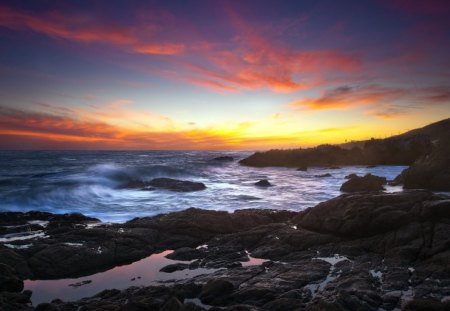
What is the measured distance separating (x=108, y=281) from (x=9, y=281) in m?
3.04

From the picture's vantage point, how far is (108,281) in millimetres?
11664

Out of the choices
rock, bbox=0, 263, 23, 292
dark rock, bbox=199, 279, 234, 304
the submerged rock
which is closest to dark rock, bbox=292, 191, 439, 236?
dark rock, bbox=199, 279, 234, 304

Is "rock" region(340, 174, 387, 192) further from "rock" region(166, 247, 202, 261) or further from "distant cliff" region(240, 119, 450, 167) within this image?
"distant cliff" region(240, 119, 450, 167)

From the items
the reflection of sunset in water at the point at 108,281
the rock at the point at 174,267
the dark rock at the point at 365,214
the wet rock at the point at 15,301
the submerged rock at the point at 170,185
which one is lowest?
the reflection of sunset in water at the point at 108,281

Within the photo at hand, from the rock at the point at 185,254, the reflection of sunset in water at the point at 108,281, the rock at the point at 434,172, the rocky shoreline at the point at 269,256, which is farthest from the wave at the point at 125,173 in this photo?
the rock at the point at 434,172

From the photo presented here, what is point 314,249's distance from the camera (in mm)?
13797

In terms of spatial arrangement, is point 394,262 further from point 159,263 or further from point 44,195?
point 44,195

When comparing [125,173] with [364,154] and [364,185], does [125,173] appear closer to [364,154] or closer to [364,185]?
[364,185]

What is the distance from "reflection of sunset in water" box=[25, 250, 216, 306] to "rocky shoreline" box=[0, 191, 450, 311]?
422 mm

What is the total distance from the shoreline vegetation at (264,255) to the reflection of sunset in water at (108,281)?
0.31 meters

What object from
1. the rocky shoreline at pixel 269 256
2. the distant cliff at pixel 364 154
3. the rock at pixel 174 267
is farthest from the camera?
the distant cliff at pixel 364 154

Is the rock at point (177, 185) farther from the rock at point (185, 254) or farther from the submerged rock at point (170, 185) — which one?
the rock at point (185, 254)

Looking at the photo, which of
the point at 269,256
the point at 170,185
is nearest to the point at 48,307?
the point at 269,256

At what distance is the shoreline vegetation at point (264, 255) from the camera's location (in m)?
9.11
